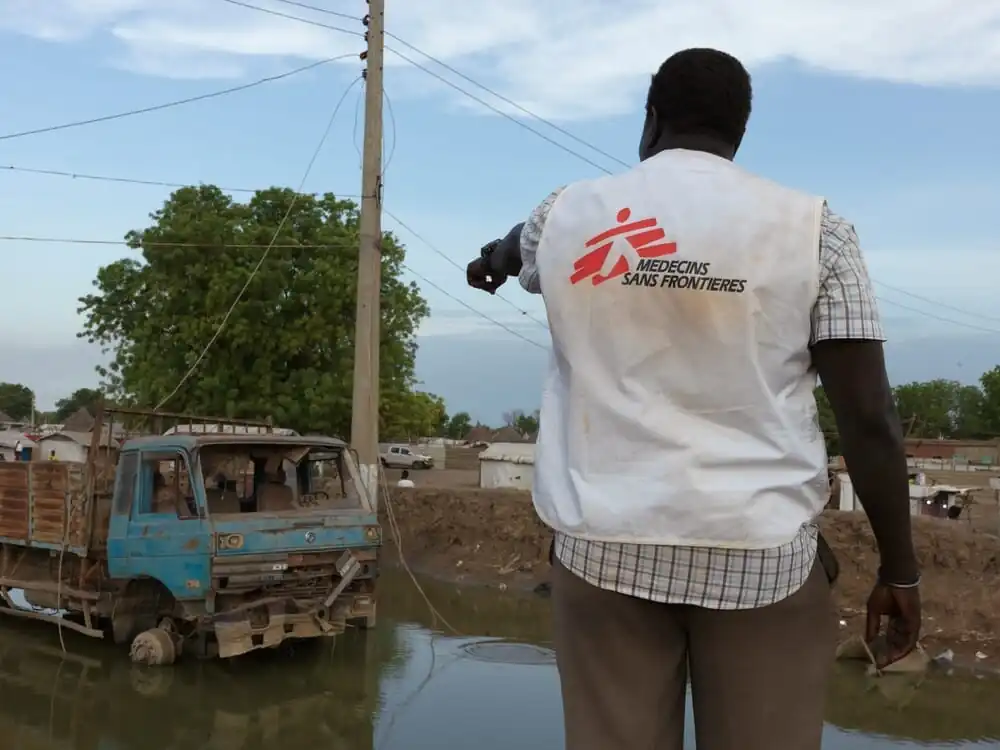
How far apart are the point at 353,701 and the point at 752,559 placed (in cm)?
670

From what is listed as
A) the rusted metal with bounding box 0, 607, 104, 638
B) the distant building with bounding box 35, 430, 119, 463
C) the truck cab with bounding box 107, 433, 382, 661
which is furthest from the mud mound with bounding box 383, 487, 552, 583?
the distant building with bounding box 35, 430, 119, 463

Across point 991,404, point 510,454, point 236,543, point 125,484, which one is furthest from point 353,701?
point 991,404

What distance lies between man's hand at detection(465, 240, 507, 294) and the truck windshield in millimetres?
7266

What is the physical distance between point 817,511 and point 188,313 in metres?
27.2

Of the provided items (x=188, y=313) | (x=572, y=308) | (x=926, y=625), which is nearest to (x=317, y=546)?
(x=926, y=625)

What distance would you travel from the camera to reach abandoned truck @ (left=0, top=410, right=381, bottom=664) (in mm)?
8828

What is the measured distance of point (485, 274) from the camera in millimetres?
2523

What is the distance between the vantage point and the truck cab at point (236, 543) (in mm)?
8773

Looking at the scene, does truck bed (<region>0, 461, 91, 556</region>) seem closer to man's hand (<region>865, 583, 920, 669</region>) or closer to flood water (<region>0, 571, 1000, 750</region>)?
flood water (<region>0, 571, 1000, 750</region>)

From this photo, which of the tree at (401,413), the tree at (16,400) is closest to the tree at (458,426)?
the tree at (16,400)

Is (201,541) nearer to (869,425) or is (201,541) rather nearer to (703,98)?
(703,98)

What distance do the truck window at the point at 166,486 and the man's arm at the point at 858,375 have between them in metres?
7.97

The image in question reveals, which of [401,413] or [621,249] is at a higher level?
[401,413]

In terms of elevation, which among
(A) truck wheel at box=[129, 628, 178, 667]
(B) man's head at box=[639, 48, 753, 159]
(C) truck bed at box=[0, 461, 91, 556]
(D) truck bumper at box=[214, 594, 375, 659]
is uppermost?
(B) man's head at box=[639, 48, 753, 159]
